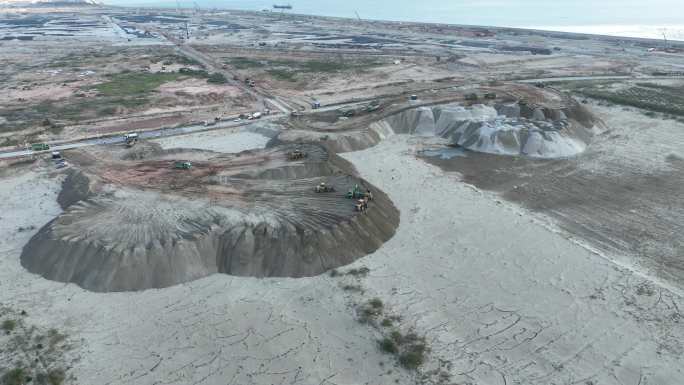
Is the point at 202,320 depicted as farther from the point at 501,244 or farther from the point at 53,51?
the point at 53,51

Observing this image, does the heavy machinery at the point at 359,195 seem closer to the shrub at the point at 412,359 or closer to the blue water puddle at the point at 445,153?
the shrub at the point at 412,359

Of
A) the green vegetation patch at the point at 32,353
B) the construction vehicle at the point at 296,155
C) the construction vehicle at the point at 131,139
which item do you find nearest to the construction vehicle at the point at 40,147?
the construction vehicle at the point at 131,139

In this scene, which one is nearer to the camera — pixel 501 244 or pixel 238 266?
pixel 238 266

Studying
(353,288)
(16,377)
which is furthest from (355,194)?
(16,377)

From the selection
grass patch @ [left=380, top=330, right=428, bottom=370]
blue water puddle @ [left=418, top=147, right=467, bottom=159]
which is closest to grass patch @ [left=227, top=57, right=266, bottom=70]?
blue water puddle @ [left=418, top=147, right=467, bottom=159]

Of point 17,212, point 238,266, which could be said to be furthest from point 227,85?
point 238,266

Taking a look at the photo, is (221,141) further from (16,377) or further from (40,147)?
(16,377)
